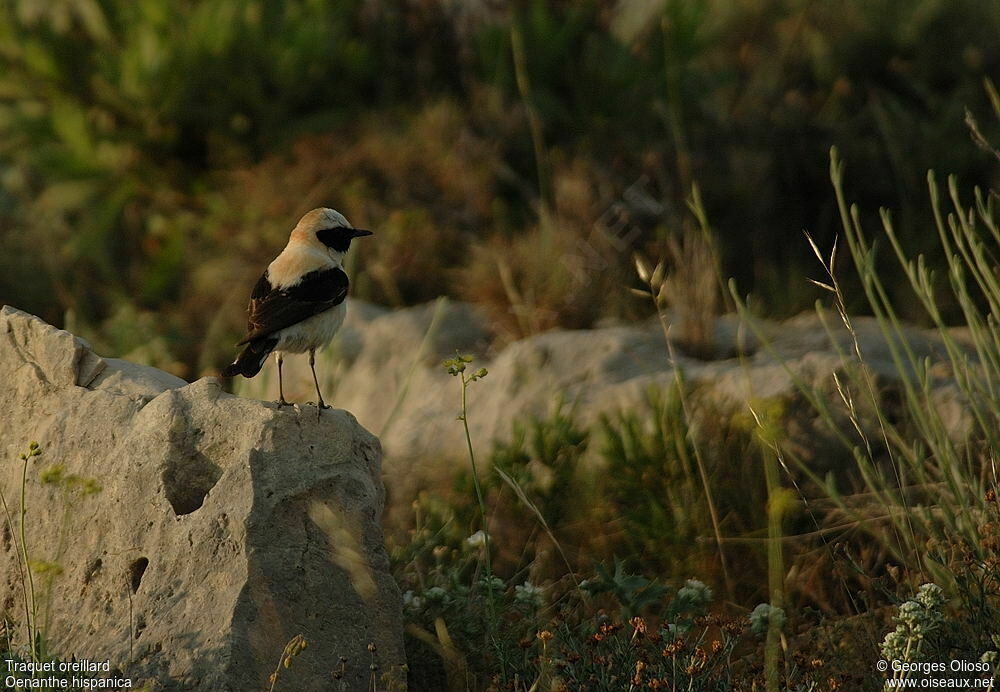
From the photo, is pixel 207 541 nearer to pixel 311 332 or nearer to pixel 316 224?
pixel 311 332

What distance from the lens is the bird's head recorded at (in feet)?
15.5

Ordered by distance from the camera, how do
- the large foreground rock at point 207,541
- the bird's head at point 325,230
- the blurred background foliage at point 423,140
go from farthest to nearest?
the blurred background foliage at point 423,140 < the bird's head at point 325,230 < the large foreground rock at point 207,541

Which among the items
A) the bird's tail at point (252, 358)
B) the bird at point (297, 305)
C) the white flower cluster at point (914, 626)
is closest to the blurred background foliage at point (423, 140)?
the bird at point (297, 305)

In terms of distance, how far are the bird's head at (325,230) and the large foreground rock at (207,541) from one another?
808 millimetres

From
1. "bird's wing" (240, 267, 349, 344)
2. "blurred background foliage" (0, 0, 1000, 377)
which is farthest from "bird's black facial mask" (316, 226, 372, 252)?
"blurred background foliage" (0, 0, 1000, 377)

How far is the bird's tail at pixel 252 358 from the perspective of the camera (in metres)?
4.23

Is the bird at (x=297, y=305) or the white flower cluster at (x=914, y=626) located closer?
the white flower cluster at (x=914, y=626)

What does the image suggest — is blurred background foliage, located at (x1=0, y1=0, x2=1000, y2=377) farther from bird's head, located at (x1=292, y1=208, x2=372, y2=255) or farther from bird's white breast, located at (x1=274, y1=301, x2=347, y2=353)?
bird's white breast, located at (x1=274, y1=301, x2=347, y2=353)

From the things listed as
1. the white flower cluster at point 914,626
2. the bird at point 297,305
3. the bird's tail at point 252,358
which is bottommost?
the white flower cluster at point 914,626

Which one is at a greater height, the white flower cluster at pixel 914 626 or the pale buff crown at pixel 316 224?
the pale buff crown at pixel 316 224

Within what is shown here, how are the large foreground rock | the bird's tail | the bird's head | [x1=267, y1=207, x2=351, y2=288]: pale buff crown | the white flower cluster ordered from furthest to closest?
the bird's head → [x1=267, y1=207, x2=351, y2=288]: pale buff crown → the bird's tail → the large foreground rock → the white flower cluster

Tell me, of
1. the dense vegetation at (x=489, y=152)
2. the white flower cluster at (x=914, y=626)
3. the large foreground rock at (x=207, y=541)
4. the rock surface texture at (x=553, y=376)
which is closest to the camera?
the white flower cluster at (x=914, y=626)

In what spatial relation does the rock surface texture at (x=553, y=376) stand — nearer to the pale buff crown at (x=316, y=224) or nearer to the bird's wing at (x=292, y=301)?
the pale buff crown at (x=316, y=224)

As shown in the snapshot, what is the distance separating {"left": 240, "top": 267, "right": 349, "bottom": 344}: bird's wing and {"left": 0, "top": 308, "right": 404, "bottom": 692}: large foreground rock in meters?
0.34
